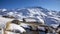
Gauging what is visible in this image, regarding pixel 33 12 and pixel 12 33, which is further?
pixel 33 12

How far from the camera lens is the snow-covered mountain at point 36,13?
7.18 ft

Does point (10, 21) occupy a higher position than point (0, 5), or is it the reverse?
point (0, 5)

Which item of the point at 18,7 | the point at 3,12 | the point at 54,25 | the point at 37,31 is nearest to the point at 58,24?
the point at 54,25

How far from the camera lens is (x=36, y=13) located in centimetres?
222

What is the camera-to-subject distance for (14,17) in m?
2.20

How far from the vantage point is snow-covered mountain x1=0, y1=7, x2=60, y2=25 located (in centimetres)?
219

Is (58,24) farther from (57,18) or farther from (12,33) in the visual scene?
(12,33)

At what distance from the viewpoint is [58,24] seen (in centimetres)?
216

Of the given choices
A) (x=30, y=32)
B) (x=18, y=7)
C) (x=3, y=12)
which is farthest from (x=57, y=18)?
(x=3, y=12)

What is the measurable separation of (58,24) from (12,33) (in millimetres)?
746

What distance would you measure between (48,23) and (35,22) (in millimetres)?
216

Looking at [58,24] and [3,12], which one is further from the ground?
[3,12]

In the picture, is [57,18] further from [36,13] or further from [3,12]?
[3,12]

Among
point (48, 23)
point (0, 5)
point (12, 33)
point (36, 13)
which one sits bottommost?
point (12, 33)
